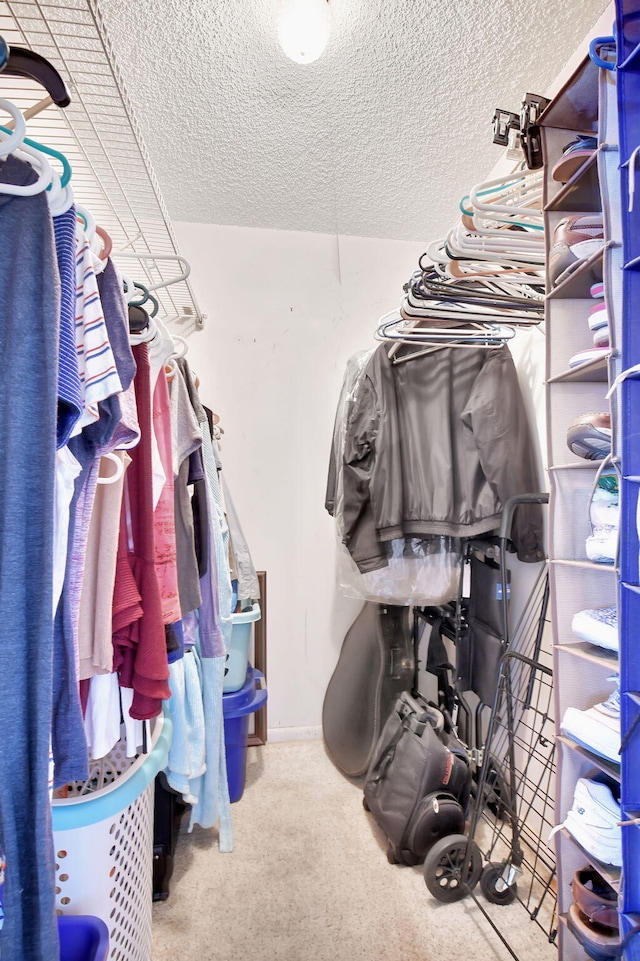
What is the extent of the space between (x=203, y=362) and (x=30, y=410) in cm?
181

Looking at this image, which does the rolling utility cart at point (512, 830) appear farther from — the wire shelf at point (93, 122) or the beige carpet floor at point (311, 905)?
the wire shelf at point (93, 122)

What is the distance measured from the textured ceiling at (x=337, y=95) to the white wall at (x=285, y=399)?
8.3 inches

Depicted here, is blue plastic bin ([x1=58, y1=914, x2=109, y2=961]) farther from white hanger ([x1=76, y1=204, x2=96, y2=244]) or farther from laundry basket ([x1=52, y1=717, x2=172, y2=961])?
white hanger ([x1=76, y1=204, x2=96, y2=244])

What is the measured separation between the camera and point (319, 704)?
232 centimetres

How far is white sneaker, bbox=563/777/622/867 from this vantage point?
0.82 meters

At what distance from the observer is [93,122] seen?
3.64 ft

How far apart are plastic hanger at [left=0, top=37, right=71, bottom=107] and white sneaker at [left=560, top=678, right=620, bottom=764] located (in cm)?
125

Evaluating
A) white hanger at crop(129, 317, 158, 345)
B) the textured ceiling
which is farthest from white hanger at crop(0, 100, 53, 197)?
the textured ceiling

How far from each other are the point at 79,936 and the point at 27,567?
28.9 inches

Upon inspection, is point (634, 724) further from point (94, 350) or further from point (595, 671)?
point (94, 350)

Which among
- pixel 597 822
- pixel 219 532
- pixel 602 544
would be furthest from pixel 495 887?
pixel 219 532

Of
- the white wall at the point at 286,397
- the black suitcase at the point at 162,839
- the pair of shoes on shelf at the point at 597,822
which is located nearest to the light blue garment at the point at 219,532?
the black suitcase at the point at 162,839

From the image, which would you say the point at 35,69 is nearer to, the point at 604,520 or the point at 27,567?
the point at 27,567

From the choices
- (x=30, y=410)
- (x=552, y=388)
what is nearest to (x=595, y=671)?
(x=552, y=388)
